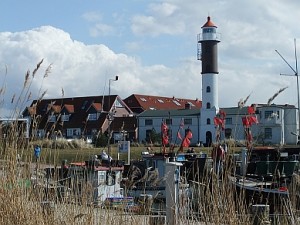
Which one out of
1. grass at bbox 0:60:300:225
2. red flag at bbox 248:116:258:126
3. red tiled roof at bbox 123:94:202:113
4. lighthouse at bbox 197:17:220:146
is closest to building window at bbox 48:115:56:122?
grass at bbox 0:60:300:225

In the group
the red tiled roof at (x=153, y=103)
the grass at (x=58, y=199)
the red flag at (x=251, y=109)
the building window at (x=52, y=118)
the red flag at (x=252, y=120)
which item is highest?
the red tiled roof at (x=153, y=103)

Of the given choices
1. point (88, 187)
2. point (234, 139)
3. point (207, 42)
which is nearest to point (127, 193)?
point (88, 187)

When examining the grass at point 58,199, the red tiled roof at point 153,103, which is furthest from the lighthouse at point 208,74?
the grass at point 58,199

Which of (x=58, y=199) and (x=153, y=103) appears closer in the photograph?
(x=58, y=199)

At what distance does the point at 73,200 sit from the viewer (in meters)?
5.06

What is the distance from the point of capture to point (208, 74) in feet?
219

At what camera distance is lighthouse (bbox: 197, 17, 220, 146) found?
6462 centimetres

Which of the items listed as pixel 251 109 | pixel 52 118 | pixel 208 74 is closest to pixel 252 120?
pixel 251 109

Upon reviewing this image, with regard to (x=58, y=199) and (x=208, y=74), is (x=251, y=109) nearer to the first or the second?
(x=58, y=199)

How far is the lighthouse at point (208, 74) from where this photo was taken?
64625 mm

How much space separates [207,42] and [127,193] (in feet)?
208

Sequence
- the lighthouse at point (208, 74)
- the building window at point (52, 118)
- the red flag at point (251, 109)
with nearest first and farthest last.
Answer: the red flag at point (251, 109)
the building window at point (52, 118)
the lighthouse at point (208, 74)

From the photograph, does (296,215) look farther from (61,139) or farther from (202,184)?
(61,139)

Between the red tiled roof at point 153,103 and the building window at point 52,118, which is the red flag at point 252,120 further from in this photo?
the red tiled roof at point 153,103
